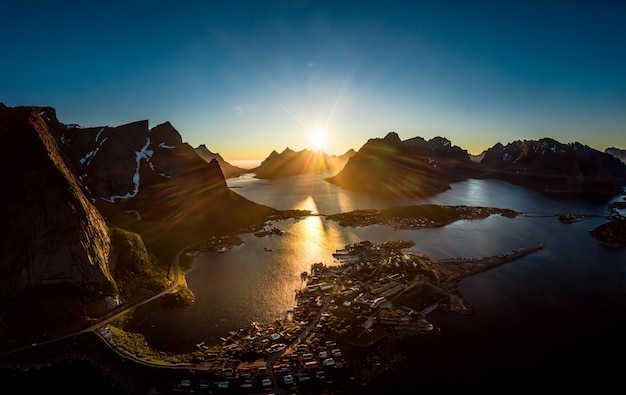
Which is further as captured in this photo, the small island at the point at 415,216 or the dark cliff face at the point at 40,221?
the small island at the point at 415,216

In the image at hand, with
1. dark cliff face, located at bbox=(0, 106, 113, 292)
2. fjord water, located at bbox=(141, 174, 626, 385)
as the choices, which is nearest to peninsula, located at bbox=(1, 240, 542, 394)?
fjord water, located at bbox=(141, 174, 626, 385)

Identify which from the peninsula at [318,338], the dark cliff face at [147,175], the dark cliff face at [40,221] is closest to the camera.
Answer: the peninsula at [318,338]

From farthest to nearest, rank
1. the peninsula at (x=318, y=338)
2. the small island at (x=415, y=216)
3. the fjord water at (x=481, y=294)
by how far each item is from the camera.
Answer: the small island at (x=415, y=216) → the fjord water at (x=481, y=294) → the peninsula at (x=318, y=338)

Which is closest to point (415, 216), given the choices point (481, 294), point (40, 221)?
point (481, 294)

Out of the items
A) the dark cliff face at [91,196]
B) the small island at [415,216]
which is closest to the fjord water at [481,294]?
the small island at [415,216]

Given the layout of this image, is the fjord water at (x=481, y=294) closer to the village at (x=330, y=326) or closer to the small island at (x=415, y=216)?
the village at (x=330, y=326)

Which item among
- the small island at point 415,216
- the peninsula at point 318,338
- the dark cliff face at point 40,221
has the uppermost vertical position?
the dark cliff face at point 40,221
